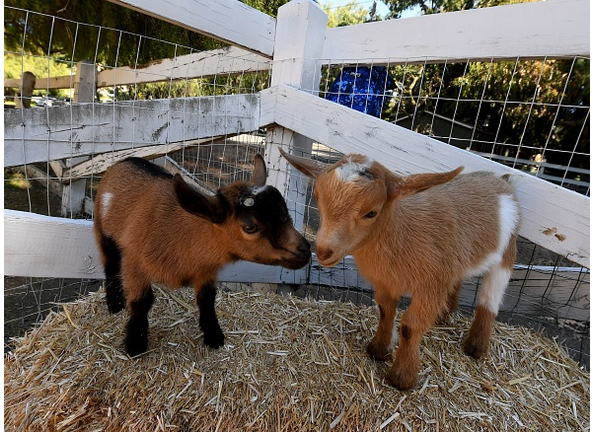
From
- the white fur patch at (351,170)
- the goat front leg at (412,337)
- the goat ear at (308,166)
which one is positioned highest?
the white fur patch at (351,170)

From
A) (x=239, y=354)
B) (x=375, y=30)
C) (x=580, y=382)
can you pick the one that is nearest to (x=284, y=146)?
(x=375, y=30)

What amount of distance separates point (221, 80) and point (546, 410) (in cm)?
423

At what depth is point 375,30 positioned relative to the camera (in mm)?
2209

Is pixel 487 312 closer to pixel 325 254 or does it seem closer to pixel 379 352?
pixel 379 352

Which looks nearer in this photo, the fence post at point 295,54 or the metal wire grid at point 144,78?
the fence post at point 295,54

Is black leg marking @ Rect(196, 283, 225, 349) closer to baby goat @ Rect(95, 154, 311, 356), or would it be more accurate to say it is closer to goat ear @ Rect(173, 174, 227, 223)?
baby goat @ Rect(95, 154, 311, 356)

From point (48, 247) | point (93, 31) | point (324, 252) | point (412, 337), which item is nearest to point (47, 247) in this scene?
point (48, 247)

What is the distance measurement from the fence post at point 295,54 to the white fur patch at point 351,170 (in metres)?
1.07

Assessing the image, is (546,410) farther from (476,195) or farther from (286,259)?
(286,259)

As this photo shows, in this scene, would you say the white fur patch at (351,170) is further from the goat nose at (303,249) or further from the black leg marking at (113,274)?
the black leg marking at (113,274)

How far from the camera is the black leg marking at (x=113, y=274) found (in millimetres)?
2180

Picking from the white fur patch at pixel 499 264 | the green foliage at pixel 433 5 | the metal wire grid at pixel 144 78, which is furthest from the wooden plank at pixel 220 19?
the green foliage at pixel 433 5

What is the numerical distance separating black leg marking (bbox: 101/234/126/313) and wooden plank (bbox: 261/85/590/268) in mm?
1374

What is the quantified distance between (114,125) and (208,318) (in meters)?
1.25
